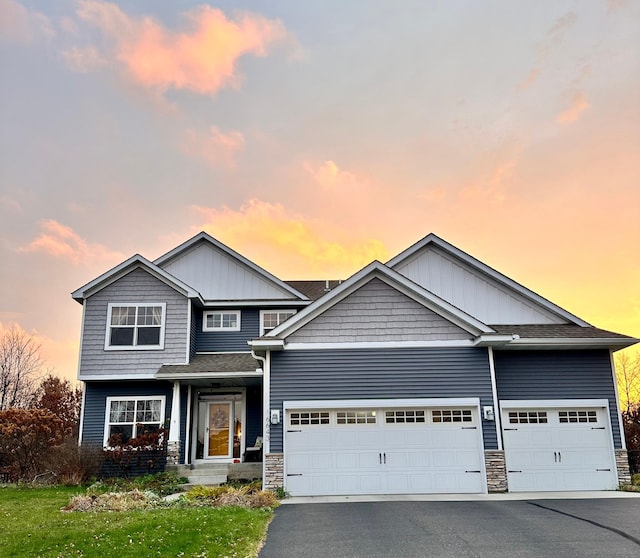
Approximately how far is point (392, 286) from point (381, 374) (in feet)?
7.20

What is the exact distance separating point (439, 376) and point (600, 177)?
8.48 metres

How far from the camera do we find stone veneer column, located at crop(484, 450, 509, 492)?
12.6m

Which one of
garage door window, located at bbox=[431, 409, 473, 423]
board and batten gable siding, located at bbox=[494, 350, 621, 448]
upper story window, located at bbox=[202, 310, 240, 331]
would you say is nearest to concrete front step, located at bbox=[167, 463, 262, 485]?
upper story window, located at bbox=[202, 310, 240, 331]

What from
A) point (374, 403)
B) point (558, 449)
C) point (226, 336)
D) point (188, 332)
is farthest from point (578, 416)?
point (188, 332)

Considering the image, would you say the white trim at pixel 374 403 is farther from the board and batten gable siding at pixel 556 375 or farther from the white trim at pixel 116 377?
the white trim at pixel 116 377

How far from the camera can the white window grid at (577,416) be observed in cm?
1388

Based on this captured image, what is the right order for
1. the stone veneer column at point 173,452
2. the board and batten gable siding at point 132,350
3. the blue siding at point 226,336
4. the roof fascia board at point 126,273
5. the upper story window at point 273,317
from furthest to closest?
the upper story window at point 273,317
the blue siding at point 226,336
the roof fascia board at point 126,273
the board and batten gable siding at point 132,350
the stone veneer column at point 173,452

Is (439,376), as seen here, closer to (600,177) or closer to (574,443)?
(574,443)

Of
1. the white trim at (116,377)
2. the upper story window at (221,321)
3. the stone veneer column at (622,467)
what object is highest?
the upper story window at (221,321)

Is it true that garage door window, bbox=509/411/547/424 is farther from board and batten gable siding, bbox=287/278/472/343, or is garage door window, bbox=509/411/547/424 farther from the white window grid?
board and batten gable siding, bbox=287/278/472/343

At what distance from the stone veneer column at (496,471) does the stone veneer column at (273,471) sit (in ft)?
15.7

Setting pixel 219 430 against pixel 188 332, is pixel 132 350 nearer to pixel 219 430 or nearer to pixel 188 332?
pixel 188 332

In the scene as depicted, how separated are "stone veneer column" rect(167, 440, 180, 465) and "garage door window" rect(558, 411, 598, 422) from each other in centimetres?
1068

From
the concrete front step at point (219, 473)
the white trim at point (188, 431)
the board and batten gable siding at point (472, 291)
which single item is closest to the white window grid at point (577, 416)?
the board and batten gable siding at point (472, 291)
